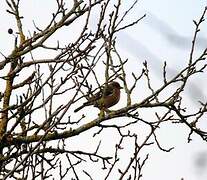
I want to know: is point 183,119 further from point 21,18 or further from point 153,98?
point 21,18

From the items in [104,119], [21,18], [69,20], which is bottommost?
[104,119]

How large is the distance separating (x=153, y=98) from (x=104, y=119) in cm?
66

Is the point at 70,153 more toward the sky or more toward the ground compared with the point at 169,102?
more toward the sky

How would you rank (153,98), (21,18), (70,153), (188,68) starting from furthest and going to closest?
(21,18), (70,153), (153,98), (188,68)

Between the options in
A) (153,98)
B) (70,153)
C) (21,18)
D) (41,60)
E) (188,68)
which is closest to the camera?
(188,68)

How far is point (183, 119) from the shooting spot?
6.12m

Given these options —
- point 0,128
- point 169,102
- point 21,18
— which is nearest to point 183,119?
point 169,102

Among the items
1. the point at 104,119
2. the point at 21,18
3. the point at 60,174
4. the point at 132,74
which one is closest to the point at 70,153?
the point at 60,174

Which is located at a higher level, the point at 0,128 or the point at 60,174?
the point at 0,128

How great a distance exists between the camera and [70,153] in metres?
6.81

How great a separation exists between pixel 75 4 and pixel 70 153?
1.97m

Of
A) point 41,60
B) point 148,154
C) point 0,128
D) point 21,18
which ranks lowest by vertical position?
point 148,154

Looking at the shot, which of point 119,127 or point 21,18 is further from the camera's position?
point 21,18

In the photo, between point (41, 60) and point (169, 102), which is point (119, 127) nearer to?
point (169, 102)
